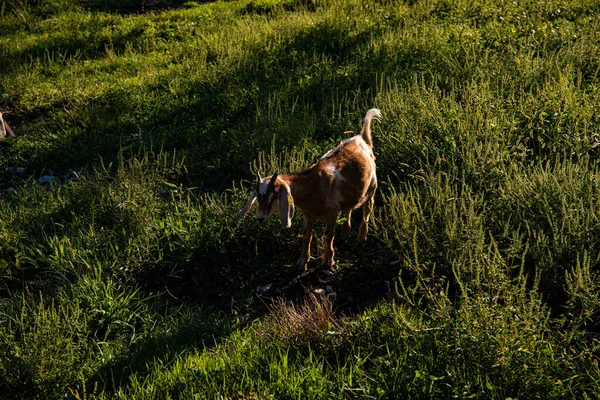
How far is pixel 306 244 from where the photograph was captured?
6000 mm

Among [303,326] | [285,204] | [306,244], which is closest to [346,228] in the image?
[306,244]

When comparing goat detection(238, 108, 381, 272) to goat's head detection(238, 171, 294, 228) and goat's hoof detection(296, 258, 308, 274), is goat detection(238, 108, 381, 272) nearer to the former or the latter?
goat's hoof detection(296, 258, 308, 274)

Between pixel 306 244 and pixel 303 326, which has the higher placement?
pixel 306 244

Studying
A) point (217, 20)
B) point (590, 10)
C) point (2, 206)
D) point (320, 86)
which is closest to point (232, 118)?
point (320, 86)

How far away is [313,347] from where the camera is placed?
16.1 feet

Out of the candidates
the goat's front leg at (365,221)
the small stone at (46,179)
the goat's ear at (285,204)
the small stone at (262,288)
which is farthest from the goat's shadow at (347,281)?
the small stone at (46,179)

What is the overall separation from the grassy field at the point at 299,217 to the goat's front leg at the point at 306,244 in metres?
0.09

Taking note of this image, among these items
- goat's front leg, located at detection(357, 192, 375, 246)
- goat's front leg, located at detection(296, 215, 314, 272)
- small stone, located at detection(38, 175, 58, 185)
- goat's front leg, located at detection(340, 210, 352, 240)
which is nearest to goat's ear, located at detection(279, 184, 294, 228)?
goat's front leg, located at detection(296, 215, 314, 272)

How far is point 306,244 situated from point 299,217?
0.49 metres

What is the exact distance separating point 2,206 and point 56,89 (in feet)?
11.0

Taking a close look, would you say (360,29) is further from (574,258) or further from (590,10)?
(574,258)

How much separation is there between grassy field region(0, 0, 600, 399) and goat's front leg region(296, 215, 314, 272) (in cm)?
9

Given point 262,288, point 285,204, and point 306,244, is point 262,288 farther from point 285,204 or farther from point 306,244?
point 285,204

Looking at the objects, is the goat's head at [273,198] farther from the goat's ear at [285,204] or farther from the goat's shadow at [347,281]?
the goat's shadow at [347,281]
